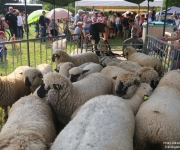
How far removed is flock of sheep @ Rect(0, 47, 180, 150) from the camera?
1.61 m

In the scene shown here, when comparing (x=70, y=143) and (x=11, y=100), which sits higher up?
(x=70, y=143)

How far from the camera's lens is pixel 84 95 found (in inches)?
113

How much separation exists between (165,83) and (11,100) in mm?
2396

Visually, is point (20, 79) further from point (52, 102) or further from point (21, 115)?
point (21, 115)

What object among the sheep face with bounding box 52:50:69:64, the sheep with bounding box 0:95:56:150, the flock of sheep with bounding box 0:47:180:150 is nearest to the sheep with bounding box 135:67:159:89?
the flock of sheep with bounding box 0:47:180:150

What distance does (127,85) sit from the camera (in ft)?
9.43

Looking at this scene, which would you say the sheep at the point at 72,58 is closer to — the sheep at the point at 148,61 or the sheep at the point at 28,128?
the sheep at the point at 148,61

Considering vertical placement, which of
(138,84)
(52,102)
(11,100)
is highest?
(138,84)

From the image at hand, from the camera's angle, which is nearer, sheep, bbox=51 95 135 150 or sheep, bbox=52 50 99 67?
sheep, bbox=51 95 135 150

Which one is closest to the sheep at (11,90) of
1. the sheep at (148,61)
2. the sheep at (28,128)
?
the sheep at (28,128)

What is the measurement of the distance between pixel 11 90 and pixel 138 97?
1.98 m

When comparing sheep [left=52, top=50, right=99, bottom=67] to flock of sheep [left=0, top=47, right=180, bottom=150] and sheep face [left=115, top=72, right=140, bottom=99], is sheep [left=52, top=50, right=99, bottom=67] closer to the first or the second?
flock of sheep [left=0, top=47, right=180, bottom=150]

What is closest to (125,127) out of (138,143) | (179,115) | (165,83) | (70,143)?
(138,143)

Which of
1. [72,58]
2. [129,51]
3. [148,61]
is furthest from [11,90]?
[129,51]
